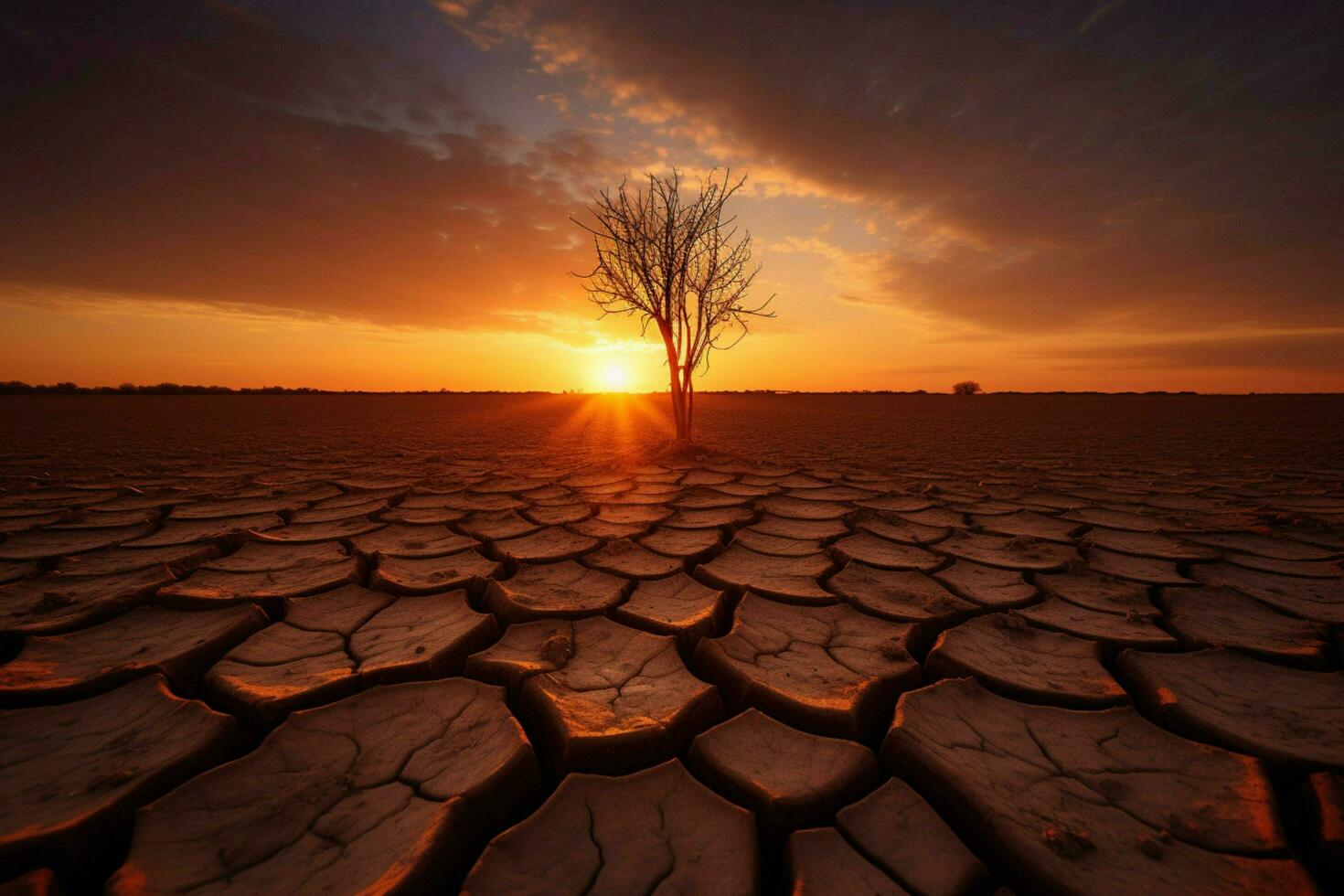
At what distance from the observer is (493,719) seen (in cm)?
92

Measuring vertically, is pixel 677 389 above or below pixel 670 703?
above

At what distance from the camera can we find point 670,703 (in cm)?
96

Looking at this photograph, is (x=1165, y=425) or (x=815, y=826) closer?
(x=815, y=826)

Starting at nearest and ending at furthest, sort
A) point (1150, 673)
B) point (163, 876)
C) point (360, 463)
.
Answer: point (163, 876) < point (1150, 673) < point (360, 463)

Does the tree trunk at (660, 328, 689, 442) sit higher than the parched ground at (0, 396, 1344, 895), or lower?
higher

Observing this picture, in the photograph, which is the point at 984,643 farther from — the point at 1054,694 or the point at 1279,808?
the point at 1279,808

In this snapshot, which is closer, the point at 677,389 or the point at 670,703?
the point at 670,703

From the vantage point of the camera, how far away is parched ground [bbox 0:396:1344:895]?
2.20ft

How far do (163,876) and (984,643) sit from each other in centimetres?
150

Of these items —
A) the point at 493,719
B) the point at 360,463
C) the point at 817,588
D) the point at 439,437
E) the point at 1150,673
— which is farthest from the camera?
the point at 439,437

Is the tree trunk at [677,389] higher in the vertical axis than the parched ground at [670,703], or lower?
higher

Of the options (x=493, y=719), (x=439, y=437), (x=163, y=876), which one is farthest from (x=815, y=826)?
(x=439, y=437)

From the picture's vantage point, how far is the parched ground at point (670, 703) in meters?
0.67

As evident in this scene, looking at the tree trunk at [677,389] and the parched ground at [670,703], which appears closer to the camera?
the parched ground at [670,703]
